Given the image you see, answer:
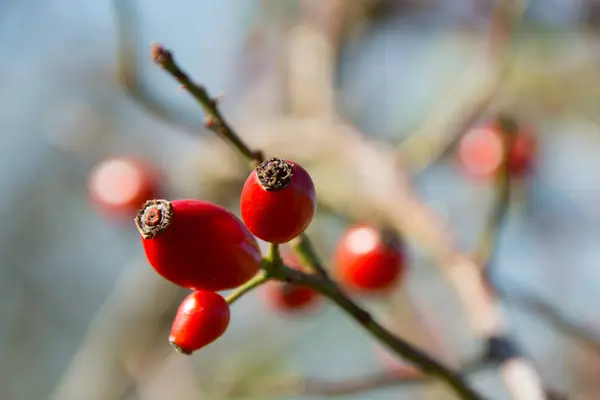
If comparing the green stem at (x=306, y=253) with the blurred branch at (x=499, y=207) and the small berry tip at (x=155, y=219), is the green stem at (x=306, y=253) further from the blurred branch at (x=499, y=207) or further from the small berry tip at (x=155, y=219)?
the blurred branch at (x=499, y=207)

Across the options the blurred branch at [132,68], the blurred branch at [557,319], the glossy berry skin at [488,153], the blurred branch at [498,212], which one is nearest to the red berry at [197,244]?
the blurred branch at [498,212]

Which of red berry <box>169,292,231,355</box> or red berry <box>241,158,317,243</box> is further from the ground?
red berry <box>241,158,317,243</box>

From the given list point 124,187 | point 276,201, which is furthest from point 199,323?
point 124,187

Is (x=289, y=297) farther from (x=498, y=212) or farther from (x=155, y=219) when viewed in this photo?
(x=155, y=219)

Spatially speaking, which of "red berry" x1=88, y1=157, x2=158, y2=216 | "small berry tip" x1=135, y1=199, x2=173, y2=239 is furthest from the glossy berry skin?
"small berry tip" x1=135, y1=199, x2=173, y2=239

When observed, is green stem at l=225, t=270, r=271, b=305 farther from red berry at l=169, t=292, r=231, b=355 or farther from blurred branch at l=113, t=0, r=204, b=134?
blurred branch at l=113, t=0, r=204, b=134

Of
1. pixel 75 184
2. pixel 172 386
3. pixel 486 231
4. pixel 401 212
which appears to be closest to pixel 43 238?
pixel 75 184
